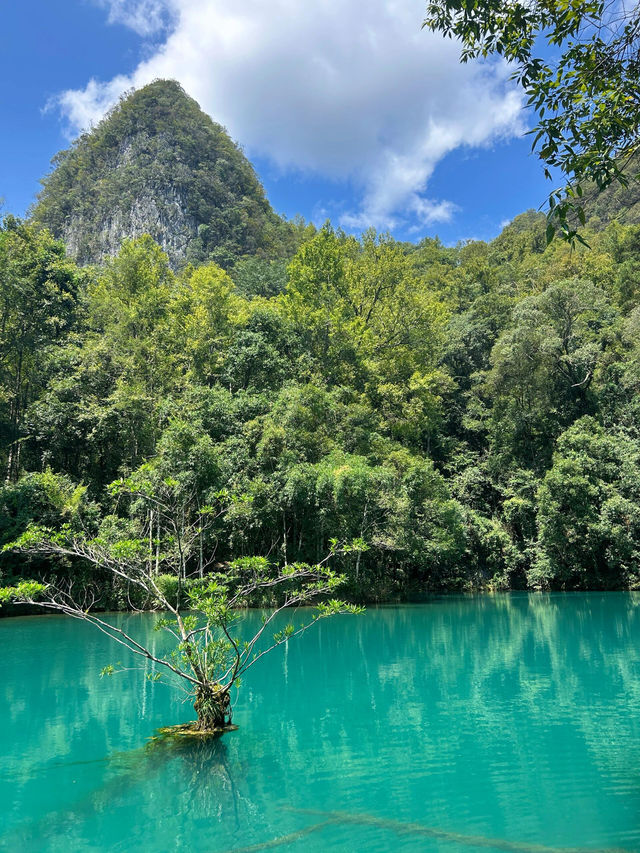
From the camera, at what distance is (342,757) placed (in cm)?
631

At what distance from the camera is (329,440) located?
2325cm

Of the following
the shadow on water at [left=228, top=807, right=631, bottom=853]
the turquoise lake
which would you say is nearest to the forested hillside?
the turquoise lake

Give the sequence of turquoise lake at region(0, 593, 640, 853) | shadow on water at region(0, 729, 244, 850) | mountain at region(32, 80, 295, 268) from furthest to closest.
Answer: mountain at region(32, 80, 295, 268) < shadow on water at region(0, 729, 244, 850) < turquoise lake at region(0, 593, 640, 853)

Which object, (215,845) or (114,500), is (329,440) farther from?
(215,845)

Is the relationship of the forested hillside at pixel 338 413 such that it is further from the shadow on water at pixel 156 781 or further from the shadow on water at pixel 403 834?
the shadow on water at pixel 403 834

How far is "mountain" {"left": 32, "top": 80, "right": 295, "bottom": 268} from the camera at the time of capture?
55.6 metres

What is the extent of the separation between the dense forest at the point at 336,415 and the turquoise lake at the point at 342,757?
883 centimetres

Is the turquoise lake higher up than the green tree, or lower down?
lower down

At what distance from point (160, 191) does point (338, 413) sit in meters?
44.1

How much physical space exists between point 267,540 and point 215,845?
18.4 metres

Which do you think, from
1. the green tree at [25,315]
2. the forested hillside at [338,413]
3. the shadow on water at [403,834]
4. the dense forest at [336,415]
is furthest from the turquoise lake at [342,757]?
the green tree at [25,315]

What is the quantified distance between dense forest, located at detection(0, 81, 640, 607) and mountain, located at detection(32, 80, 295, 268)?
25218mm

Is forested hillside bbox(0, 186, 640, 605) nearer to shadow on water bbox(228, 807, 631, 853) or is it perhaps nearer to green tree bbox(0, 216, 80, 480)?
green tree bbox(0, 216, 80, 480)

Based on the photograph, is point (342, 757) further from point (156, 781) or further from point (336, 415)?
point (336, 415)
